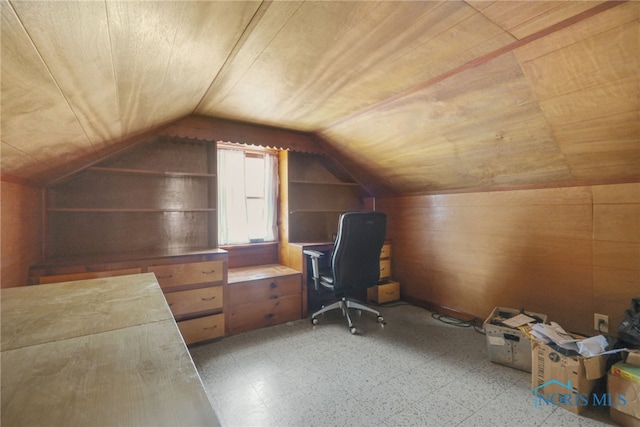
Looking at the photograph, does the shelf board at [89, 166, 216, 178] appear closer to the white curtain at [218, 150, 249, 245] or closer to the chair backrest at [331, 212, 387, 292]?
the white curtain at [218, 150, 249, 245]

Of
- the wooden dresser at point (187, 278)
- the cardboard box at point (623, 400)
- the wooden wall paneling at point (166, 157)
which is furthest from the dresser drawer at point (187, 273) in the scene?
the cardboard box at point (623, 400)

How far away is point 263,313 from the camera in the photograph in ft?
9.24

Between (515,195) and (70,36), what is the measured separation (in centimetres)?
307

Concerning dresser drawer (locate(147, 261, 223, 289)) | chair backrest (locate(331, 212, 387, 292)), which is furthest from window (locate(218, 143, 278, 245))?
chair backrest (locate(331, 212, 387, 292))

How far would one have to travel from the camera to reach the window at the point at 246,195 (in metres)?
3.13

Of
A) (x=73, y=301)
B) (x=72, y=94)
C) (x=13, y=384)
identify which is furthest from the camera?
(x=73, y=301)

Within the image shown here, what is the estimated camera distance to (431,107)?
213 centimetres

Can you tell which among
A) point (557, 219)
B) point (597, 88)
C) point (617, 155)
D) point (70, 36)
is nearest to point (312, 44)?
point (70, 36)

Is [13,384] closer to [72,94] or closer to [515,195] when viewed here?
[72,94]

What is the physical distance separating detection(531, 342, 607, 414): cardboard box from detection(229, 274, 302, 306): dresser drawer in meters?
2.05

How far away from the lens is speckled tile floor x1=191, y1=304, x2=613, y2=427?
5.24 feet

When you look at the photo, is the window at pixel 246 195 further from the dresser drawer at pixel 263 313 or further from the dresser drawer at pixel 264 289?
the dresser drawer at pixel 263 313

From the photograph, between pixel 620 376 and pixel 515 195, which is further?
pixel 515 195

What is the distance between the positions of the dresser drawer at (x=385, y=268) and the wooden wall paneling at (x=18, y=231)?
10.8 ft
